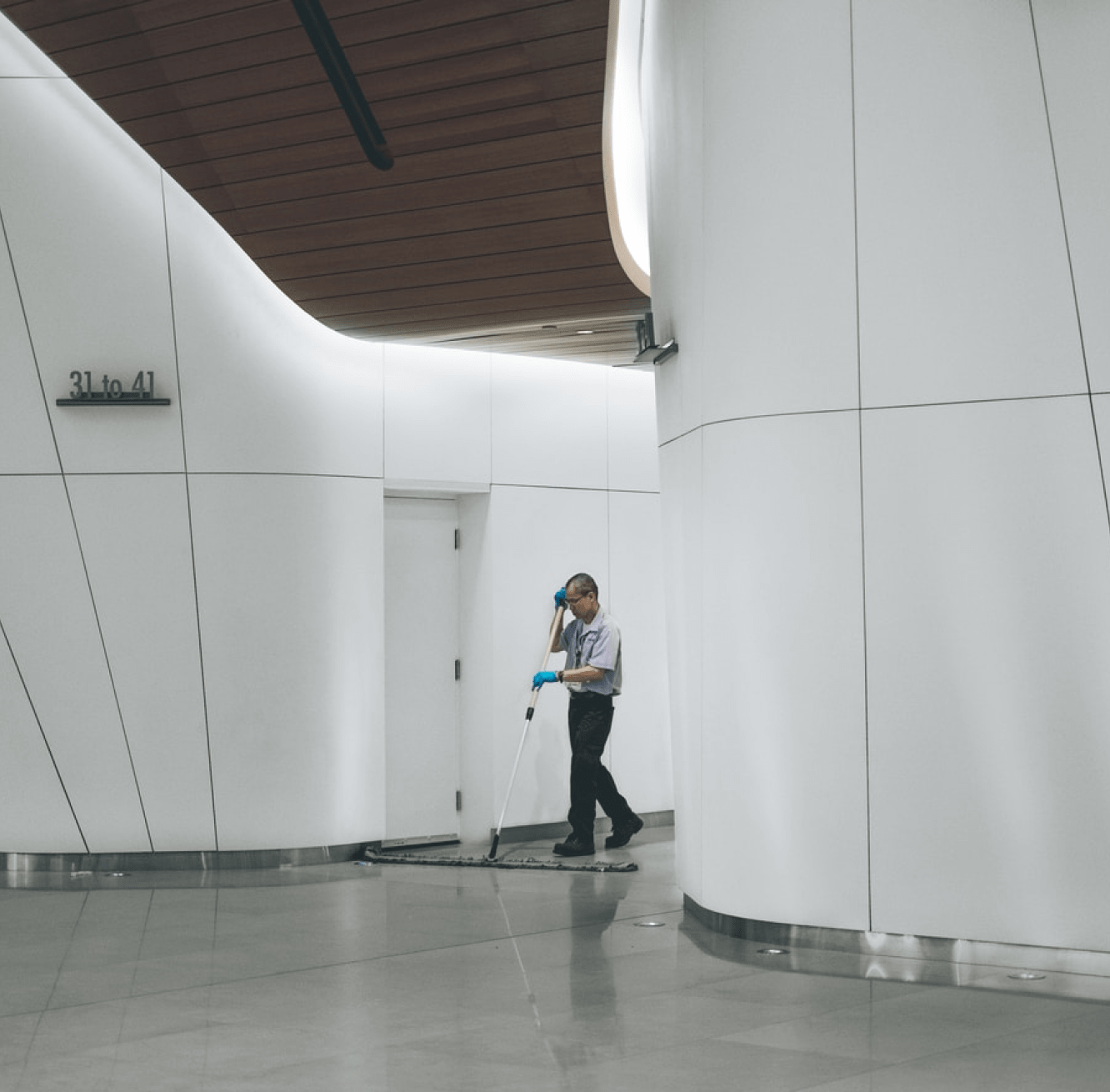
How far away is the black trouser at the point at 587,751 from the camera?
1122 centimetres

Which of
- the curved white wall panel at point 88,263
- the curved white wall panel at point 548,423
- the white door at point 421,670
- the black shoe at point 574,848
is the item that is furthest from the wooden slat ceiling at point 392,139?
the black shoe at point 574,848

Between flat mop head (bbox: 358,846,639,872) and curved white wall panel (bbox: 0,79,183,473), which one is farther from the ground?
curved white wall panel (bbox: 0,79,183,473)

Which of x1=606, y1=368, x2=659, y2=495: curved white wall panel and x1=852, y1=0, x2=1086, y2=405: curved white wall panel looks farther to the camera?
x1=606, y1=368, x2=659, y2=495: curved white wall panel

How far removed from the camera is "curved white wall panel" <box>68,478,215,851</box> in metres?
Answer: 10.4

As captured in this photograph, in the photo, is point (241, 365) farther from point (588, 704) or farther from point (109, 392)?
point (588, 704)

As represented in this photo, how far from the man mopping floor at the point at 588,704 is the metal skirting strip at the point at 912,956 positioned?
3957 mm

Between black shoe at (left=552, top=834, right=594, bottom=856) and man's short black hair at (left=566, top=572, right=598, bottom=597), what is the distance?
1.83m

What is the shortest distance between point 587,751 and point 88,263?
4.98m

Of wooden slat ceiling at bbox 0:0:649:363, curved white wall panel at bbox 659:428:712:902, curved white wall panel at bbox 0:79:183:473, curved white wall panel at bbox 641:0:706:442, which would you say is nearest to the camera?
curved white wall panel at bbox 641:0:706:442

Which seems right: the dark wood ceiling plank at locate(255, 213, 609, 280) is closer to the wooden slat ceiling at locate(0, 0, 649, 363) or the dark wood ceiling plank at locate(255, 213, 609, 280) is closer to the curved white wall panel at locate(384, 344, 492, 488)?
the wooden slat ceiling at locate(0, 0, 649, 363)

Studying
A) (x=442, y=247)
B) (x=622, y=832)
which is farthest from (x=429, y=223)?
(x=622, y=832)

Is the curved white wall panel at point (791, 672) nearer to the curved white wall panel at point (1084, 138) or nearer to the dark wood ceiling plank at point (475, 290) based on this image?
the curved white wall panel at point (1084, 138)

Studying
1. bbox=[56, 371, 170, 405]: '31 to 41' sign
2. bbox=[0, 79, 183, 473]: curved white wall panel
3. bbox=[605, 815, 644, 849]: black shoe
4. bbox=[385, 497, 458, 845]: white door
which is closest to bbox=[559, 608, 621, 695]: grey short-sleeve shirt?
bbox=[605, 815, 644, 849]: black shoe

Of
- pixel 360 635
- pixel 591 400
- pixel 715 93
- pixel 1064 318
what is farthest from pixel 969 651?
pixel 591 400
